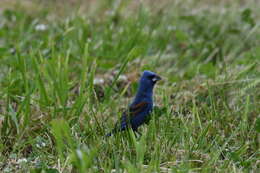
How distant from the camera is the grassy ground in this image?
8.78ft

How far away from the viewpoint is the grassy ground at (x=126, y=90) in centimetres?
268

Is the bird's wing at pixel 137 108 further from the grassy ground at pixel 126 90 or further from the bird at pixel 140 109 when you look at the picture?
the grassy ground at pixel 126 90

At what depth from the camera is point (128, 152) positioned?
2.75m

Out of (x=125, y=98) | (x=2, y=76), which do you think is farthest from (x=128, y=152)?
(x=2, y=76)

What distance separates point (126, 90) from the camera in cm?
402

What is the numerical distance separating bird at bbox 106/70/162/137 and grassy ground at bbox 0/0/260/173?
8 cm

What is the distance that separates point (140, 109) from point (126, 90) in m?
0.86

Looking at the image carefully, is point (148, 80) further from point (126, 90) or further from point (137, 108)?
point (126, 90)

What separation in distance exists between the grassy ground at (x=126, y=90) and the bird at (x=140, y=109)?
0.26 feet

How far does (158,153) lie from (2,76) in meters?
1.76

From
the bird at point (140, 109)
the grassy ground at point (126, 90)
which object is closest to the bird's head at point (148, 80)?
the bird at point (140, 109)

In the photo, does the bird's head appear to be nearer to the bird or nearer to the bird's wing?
the bird

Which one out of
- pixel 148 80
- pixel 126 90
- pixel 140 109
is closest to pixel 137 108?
pixel 140 109

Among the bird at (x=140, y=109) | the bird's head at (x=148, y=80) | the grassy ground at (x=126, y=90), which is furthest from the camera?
the bird's head at (x=148, y=80)
